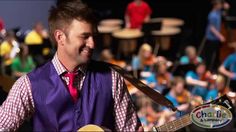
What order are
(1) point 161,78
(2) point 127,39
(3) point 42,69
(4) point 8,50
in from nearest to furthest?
(3) point 42,69, (1) point 161,78, (4) point 8,50, (2) point 127,39

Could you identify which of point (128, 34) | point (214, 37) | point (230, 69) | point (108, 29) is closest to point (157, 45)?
point (128, 34)

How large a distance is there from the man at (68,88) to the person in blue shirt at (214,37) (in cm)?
705

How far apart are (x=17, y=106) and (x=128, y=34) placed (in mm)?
8474

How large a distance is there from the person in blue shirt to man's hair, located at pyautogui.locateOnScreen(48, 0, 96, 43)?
7.10 m

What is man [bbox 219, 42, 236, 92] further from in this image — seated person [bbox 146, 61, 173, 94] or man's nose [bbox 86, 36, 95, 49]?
man's nose [bbox 86, 36, 95, 49]

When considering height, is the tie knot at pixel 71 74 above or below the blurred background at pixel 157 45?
above

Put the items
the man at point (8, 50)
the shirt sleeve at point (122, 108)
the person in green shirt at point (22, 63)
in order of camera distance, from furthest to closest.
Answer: the man at point (8, 50) → the person in green shirt at point (22, 63) → the shirt sleeve at point (122, 108)

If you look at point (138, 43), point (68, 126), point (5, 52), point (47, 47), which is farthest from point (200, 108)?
point (138, 43)

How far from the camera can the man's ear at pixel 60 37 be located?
1715 millimetres

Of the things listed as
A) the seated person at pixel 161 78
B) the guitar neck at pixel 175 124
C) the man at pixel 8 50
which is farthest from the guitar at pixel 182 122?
the man at pixel 8 50

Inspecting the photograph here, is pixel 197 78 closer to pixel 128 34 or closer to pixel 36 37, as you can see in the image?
pixel 36 37

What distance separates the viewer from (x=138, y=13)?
1008 cm

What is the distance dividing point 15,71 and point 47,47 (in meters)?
1.79

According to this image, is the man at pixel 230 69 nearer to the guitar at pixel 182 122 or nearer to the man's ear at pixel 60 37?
the guitar at pixel 182 122
